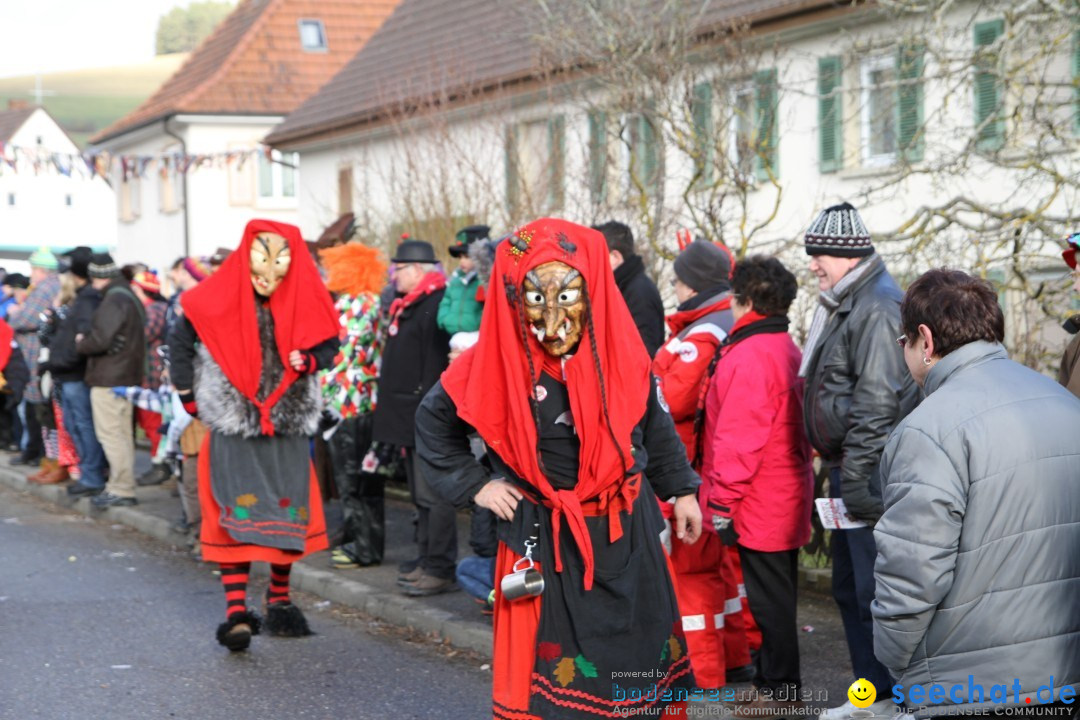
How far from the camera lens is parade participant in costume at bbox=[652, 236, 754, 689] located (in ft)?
21.5

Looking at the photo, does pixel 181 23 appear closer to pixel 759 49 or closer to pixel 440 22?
pixel 440 22

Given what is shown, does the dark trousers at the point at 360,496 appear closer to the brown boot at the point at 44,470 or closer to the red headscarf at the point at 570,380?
the red headscarf at the point at 570,380

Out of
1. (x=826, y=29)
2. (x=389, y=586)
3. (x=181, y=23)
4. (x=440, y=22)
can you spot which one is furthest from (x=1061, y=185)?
(x=181, y=23)

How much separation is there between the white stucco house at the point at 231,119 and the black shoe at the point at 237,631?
3096 cm

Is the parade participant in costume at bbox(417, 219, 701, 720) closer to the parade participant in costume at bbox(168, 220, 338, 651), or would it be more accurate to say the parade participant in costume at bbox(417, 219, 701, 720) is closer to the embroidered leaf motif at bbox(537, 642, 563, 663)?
the embroidered leaf motif at bbox(537, 642, 563, 663)

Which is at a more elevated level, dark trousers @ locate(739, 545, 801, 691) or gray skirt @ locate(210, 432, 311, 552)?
gray skirt @ locate(210, 432, 311, 552)

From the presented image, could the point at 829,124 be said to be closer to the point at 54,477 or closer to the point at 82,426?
the point at 82,426

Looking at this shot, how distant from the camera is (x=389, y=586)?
29.8 ft

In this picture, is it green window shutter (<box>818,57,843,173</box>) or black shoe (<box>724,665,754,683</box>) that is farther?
green window shutter (<box>818,57,843,173</box>)

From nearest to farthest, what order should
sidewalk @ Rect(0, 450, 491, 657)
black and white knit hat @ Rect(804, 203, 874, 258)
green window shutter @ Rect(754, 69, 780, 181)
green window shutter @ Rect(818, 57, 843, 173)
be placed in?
black and white knit hat @ Rect(804, 203, 874, 258), sidewalk @ Rect(0, 450, 491, 657), green window shutter @ Rect(754, 69, 780, 181), green window shutter @ Rect(818, 57, 843, 173)

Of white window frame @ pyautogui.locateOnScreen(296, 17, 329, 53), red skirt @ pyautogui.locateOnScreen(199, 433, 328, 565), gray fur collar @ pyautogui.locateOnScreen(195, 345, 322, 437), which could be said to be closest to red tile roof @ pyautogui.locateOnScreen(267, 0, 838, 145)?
white window frame @ pyautogui.locateOnScreen(296, 17, 329, 53)

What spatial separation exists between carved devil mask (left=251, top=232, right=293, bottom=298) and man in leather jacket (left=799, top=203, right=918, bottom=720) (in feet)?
10.1

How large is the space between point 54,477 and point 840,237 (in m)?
11.3

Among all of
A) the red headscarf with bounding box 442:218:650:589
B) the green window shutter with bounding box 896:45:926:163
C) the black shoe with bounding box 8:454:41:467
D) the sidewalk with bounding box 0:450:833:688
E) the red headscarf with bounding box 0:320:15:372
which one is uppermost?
the green window shutter with bounding box 896:45:926:163
